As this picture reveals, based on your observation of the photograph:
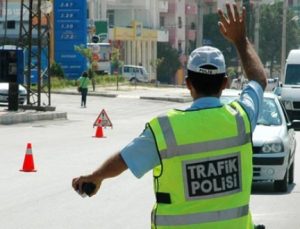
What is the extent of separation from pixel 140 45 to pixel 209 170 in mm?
103236

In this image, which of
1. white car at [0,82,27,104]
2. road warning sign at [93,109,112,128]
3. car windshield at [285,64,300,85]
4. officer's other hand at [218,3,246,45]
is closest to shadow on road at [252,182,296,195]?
officer's other hand at [218,3,246,45]

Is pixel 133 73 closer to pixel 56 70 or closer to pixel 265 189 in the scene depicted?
pixel 56 70

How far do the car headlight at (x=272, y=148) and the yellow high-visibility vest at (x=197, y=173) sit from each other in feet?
35.9

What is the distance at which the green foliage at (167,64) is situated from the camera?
11038cm

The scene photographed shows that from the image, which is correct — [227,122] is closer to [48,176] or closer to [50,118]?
[48,176]

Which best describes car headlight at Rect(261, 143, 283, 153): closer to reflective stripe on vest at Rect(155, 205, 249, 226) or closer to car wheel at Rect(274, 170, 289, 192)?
car wheel at Rect(274, 170, 289, 192)

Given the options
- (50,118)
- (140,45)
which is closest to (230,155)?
(50,118)

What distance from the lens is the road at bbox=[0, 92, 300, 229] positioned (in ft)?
41.9

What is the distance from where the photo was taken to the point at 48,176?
18000mm

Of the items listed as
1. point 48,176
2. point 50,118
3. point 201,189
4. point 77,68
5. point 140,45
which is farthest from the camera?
point 140,45

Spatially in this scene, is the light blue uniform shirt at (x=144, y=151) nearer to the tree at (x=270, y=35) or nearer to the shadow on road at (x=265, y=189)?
the shadow on road at (x=265, y=189)

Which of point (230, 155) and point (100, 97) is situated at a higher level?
point (230, 155)

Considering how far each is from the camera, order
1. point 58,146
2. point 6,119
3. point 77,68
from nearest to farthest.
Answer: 1. point 58,146
2. point 6,119
3. point 77,68

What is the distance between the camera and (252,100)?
5.35 metres
